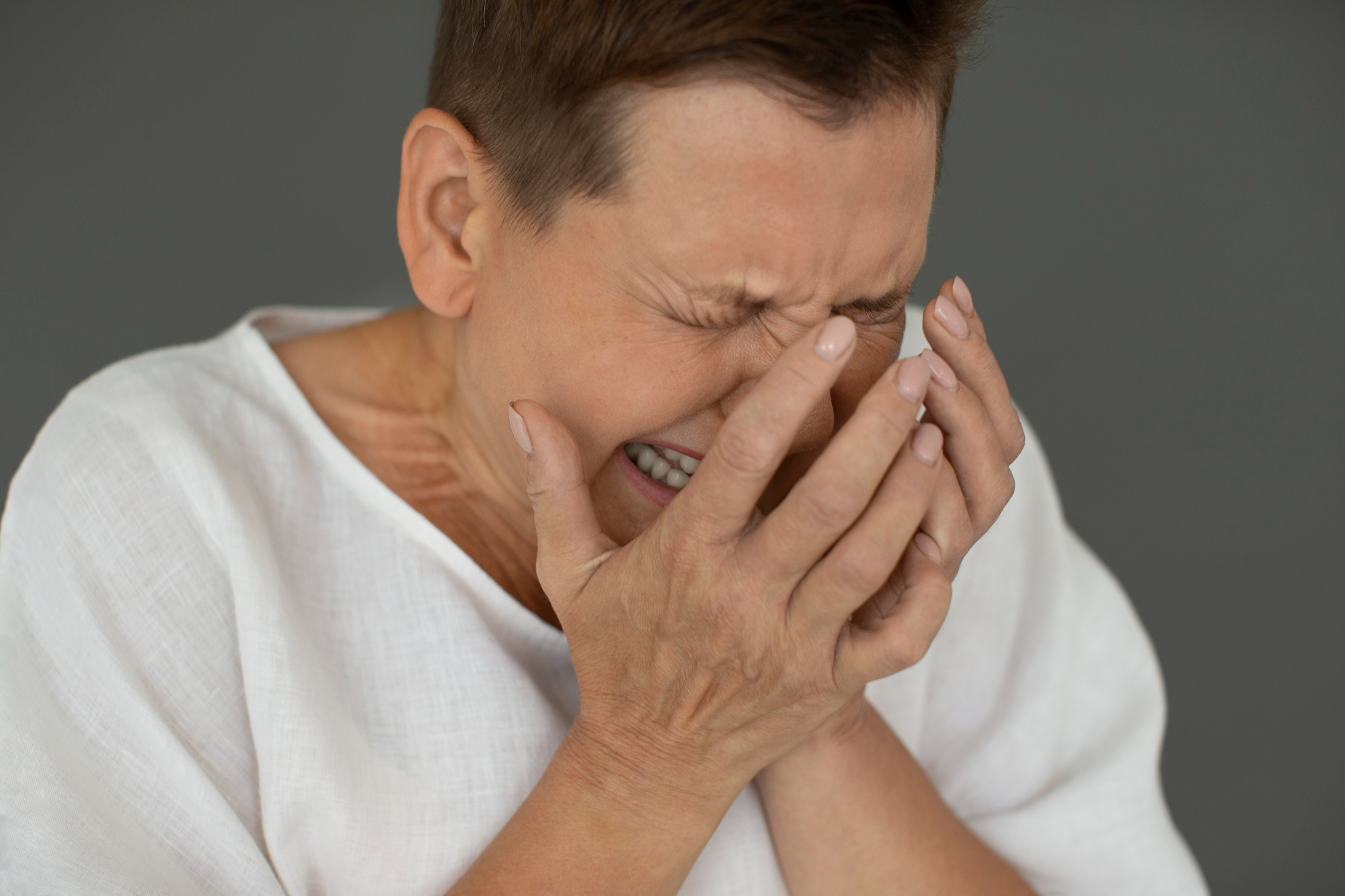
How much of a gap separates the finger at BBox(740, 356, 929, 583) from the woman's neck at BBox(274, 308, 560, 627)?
0.41m

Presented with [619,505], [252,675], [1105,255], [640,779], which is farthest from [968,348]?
[1105,255]

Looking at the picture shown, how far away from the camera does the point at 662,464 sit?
1.11 metres

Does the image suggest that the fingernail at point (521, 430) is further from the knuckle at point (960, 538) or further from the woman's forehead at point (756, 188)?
the knuckle at point (960, 538)

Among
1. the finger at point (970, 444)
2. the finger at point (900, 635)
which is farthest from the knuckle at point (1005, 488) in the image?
the finger at point (900, 635)

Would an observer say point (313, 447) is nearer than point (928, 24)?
No

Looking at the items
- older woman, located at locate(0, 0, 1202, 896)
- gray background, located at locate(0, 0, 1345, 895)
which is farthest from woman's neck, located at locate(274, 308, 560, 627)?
gray background, located at locate(0, 0, 1345, 895)

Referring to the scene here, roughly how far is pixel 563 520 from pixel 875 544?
0.26 m

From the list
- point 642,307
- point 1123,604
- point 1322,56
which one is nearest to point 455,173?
point 642,307

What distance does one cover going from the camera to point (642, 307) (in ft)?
3.02

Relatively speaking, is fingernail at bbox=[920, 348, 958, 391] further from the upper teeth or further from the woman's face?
the upper teeth

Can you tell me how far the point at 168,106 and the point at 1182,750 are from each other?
2.23 m

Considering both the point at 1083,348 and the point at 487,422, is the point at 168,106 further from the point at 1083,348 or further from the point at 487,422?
the point at 1083,348

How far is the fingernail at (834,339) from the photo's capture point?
810 mm

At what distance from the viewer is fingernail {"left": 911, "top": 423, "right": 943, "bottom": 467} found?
0.88m
